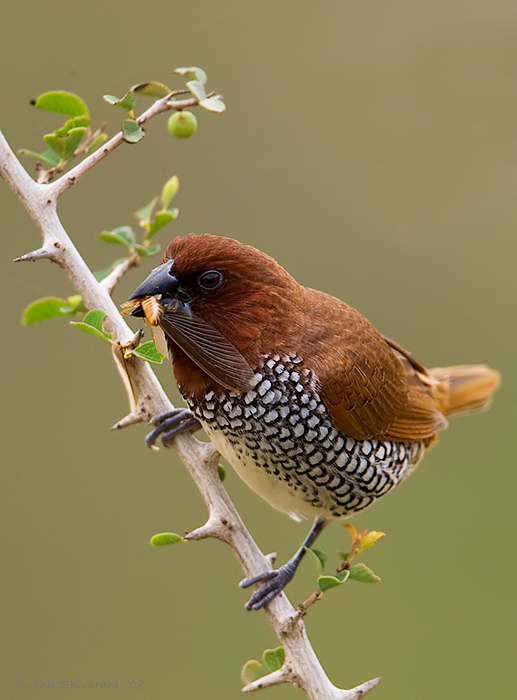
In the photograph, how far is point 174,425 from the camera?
231 cm

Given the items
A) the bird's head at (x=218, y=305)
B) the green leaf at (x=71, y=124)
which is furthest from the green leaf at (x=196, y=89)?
the bird's head at (x=218, y=305)

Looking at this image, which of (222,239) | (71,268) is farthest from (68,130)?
(222,239)

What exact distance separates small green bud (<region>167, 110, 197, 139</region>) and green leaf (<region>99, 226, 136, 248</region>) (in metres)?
0.33

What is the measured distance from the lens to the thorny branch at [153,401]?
1884 millimetres

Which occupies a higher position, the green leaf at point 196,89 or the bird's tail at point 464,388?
the green leaf at point 196,89

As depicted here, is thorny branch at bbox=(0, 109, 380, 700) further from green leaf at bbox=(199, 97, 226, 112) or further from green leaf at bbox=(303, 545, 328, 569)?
green leaf at bbox=(303, 545, 328, 569)

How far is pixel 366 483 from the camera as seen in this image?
8.35 ft

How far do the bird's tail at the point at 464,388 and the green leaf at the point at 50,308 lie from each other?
1.82 m

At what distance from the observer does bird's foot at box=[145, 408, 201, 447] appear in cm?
227

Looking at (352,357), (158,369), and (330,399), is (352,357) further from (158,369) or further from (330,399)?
(158,369)

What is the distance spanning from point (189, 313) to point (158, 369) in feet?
5.25

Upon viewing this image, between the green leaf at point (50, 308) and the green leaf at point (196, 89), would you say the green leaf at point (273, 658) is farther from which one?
the green leaf at point (196, 89)

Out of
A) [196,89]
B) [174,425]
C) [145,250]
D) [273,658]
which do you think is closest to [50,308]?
[145,250]

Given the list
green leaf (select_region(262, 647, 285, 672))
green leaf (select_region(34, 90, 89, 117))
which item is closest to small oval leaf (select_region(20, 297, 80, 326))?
green leaf (select_region(34, 90, 89, 117))
